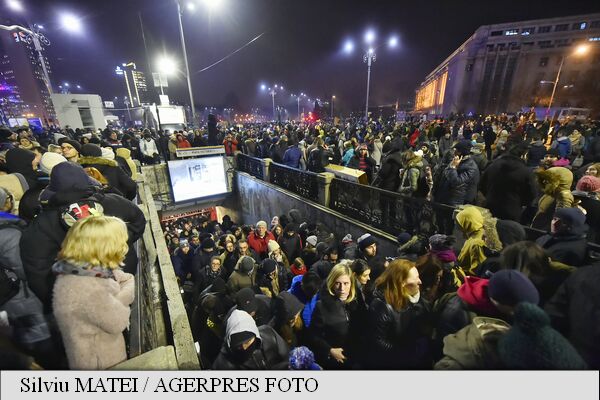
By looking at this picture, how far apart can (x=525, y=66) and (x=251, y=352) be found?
86.3 m

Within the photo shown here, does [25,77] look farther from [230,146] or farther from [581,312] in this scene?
[581,312]

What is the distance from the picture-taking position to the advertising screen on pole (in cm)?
1354

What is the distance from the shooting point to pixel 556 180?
3783mm

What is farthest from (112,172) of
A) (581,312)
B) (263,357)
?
(581,312)

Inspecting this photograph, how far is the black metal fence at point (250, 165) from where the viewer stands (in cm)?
1247

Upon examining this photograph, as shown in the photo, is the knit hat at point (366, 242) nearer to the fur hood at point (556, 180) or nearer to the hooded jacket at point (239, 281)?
the hooded jacket at point (239, 281)

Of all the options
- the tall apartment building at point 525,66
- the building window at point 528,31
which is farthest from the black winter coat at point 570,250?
the building window at point 528,31

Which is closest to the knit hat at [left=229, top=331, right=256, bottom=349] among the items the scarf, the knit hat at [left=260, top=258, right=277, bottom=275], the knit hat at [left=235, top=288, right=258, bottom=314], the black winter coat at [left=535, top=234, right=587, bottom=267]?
the knit hat at [left=235, top=288, right=258, bottom=314]

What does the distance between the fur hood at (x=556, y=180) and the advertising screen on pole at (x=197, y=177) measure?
44.0ft

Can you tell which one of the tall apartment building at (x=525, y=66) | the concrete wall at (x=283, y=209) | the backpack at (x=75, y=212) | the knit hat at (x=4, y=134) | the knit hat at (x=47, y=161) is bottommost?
the concrete wall at (x=283, y=209)

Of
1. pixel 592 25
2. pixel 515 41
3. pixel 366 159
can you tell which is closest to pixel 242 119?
pixel 515 41

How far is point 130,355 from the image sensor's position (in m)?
2.47

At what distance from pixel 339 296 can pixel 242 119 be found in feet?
405
